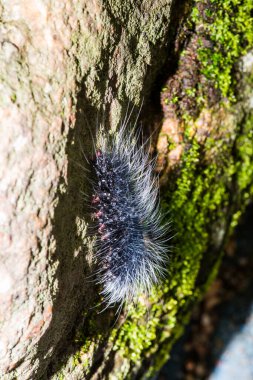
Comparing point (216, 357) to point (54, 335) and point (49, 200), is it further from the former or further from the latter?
point (49, 200)

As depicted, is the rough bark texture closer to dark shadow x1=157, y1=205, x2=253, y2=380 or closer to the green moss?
the green moss

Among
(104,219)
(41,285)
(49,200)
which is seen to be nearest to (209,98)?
(104,219)

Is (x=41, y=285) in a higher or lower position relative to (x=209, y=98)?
lower

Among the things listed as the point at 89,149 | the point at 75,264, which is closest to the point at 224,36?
the point at 89,149

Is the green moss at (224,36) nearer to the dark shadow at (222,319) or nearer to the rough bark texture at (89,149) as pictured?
the rough bark texture at (89,149)

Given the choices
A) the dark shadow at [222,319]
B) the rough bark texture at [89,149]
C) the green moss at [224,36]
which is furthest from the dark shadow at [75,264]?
the dark shadow at [222,319]

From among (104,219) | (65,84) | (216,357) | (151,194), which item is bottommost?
(216,357)

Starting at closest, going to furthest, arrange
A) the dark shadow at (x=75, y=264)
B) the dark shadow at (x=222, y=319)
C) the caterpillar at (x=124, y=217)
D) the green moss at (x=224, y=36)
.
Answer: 1. the dark shadow at (x=75, y=264)
2. the caterpillar at (x=124, y=217)
3. the green moss at (x=224, y=36)
4. the dark shadow at (x=222, y=319)
